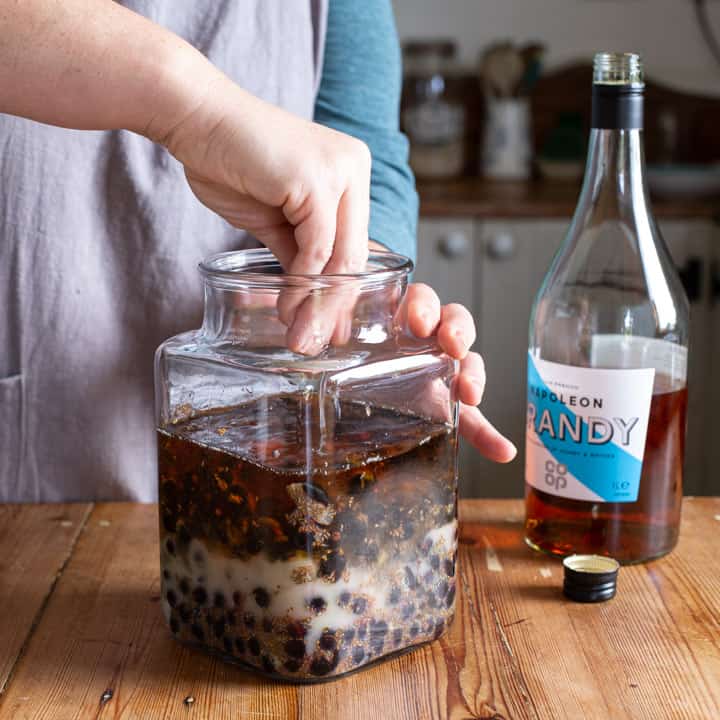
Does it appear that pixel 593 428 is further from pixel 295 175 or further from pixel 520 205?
pixel 520 205

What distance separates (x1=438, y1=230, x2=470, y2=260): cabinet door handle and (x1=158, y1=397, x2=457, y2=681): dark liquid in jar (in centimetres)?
152

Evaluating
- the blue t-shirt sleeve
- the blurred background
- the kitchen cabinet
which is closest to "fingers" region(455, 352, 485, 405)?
the blue t-shirt sleeve

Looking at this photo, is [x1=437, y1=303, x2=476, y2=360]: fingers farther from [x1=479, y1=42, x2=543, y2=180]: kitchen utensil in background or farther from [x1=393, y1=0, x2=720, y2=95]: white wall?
[x1=393, y1=0, x2=720, y2=95]: white wall

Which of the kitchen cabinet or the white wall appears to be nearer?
the kitchen cabinet

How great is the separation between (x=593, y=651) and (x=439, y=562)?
0.35ft

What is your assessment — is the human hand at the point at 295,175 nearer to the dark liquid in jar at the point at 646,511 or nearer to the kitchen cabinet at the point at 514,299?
the dark liquid in jar at the point at 646,511

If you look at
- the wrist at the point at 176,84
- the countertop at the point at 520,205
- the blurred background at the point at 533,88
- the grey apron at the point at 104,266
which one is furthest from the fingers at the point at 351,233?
the blurred background at the point at 533,88

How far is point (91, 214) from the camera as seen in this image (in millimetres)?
999

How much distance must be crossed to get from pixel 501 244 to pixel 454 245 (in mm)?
92

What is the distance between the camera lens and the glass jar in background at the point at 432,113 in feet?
8.25

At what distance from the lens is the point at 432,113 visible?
2.51 m

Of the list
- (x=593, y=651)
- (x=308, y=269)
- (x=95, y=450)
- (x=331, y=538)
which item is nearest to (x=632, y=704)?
(x=593, y=651)

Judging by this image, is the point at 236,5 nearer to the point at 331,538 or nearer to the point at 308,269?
the point at 308,269

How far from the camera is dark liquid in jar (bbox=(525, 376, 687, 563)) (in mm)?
806
